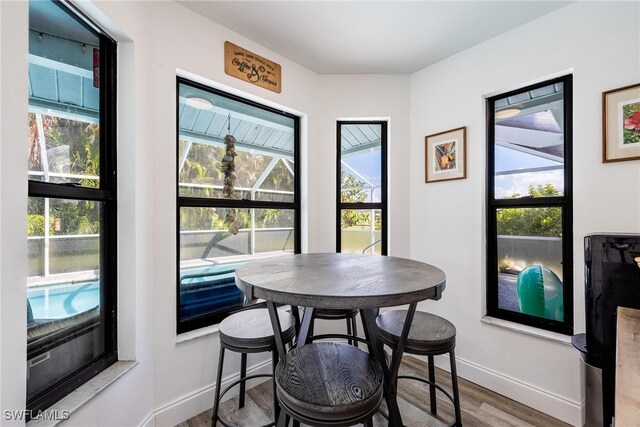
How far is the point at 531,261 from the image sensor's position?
201 centimetres

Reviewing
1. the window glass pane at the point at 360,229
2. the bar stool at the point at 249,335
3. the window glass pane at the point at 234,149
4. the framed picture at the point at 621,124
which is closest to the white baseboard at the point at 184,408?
the bar stool at the point at 249,335

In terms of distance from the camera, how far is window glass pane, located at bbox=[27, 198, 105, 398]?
1.08m

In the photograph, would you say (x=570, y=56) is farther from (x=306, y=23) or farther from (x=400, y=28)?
(x=306, y=23)

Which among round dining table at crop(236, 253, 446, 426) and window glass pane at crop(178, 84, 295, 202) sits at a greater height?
window glass pane at crop(178, 84, 295, 202)

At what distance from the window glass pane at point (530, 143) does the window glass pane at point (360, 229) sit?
1.02m

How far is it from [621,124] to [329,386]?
2.07 metres

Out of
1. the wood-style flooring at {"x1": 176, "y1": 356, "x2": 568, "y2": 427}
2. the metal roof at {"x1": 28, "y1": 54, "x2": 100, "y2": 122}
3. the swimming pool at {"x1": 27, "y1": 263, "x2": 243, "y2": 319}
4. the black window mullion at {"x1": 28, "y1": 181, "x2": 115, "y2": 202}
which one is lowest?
the wood-style flooring at {"x1": 176, "y1": 356, "x2": 568, "y2": 427}

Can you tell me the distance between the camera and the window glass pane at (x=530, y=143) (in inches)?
74.4

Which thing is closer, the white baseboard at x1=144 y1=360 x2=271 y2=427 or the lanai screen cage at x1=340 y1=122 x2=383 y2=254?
the white baseboard at x1=144 y1=360 x2=271 y2=427

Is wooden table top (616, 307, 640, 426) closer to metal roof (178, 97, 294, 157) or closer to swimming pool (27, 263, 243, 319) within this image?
swimming pool (27, 263, 243, 319)

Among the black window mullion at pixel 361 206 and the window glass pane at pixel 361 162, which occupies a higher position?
the window glass pane at pixel 361 162

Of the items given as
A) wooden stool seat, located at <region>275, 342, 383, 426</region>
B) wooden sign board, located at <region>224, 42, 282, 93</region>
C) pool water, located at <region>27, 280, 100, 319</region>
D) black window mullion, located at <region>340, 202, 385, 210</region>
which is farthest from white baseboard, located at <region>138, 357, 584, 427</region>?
wooden sign board, located at <region>224, 42, 282, 93</region>

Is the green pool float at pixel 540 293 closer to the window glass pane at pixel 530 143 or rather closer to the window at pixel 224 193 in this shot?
the window glass pane at pixel 530 143

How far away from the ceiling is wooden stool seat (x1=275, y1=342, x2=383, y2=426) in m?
2.00
